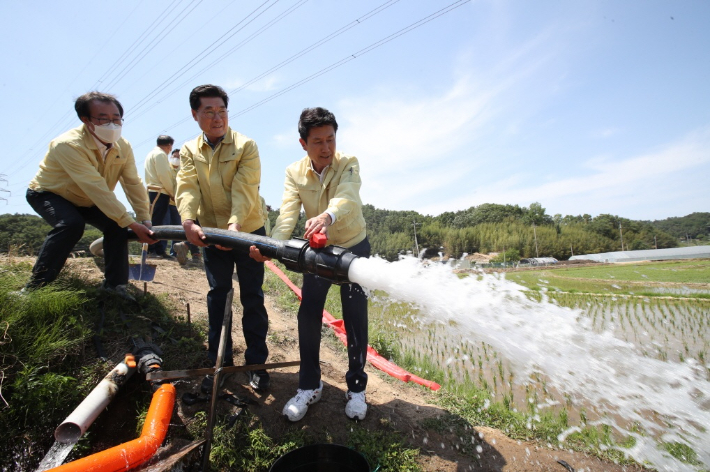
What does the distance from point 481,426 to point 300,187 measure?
2.29 meters

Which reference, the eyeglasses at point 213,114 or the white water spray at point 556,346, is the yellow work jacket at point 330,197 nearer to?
the white water spray at point 556,346

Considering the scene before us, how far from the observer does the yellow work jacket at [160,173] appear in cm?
611

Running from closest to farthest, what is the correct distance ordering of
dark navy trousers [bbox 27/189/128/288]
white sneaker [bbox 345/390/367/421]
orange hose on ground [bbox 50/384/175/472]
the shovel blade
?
1. orange hose on ground [bbox 50/384/175/472]
2. white sneaker [bbox 345/390/367/421]
3. dark navy trousers [bbox 27/189/128/288]
4. the shovel blade

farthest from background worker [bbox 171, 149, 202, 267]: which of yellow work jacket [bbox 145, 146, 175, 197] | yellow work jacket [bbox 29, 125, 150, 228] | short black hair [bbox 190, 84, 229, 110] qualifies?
short black hair [bbox 190, 84, 229, 110]

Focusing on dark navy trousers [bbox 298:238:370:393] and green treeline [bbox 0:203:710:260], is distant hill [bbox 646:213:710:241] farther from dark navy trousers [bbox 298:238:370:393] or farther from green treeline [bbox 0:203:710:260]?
dark navy trousers [bbox 298:238:370:393]

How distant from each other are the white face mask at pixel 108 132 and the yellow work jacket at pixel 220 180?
82cm

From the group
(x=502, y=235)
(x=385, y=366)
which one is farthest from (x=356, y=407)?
(x=502, y=235)

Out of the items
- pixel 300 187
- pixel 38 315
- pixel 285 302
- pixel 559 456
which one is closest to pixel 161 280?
pixel 285 302

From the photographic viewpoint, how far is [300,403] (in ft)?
8.04

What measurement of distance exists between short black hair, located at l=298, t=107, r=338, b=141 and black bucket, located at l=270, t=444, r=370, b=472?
2024 mm

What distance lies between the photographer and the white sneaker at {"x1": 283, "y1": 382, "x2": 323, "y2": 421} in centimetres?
240

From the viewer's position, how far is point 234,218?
270cm

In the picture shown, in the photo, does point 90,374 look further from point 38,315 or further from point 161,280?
point 161,280

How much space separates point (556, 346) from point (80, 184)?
400 cm
